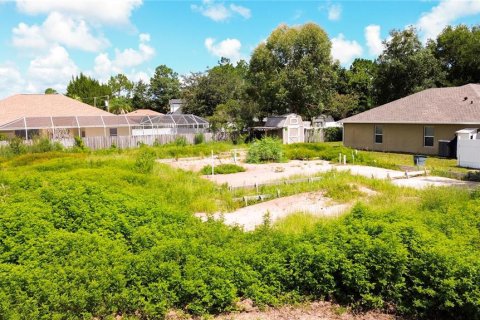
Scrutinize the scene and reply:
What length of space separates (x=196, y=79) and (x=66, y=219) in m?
46.4

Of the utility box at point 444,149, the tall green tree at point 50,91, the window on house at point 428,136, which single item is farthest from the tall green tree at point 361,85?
the tall green tree at point 50,91

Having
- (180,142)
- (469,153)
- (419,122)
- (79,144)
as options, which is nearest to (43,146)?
(79,144)

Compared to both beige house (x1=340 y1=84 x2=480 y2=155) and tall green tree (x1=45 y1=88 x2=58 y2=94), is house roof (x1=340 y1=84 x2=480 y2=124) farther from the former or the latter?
tall green tree (x1=45 y1=88 x2=58 y2=94)

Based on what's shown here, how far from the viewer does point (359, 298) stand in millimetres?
5711

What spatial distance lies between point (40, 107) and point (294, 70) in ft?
80.4

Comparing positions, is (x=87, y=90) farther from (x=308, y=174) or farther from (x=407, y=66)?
(x=308, y=174)

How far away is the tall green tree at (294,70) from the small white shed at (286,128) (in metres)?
2.69

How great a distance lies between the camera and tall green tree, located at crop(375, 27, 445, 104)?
39094 mm

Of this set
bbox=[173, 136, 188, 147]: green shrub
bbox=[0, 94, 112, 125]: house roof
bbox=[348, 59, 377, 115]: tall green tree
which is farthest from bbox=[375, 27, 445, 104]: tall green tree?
bbox=[0, 94, 112, 125]: house roof

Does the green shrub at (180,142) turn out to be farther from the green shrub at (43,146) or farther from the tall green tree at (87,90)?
the tall green tree at (87,90)

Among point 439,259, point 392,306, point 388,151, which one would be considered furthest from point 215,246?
point 388,151

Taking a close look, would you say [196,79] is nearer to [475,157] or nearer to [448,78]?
[448,78]

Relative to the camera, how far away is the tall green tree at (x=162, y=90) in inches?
2915

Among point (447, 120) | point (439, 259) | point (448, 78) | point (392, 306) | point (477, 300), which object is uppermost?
point (448, 78)
